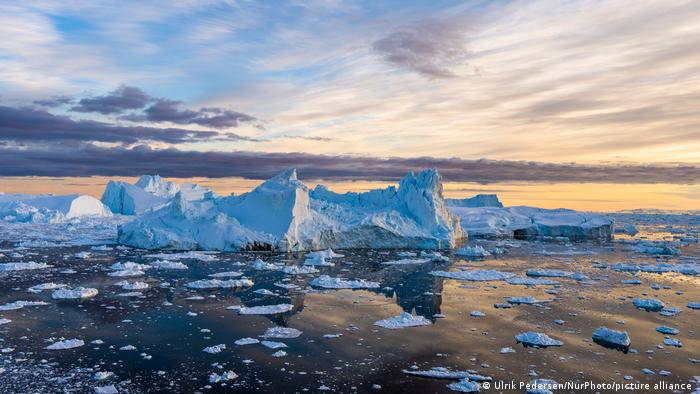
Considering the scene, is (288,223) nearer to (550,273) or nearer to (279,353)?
(550,273)

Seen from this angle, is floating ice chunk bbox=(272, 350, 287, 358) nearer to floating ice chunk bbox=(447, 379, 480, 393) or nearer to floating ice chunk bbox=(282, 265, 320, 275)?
floating ice chunk bbox=(447, 379, 480, 393)

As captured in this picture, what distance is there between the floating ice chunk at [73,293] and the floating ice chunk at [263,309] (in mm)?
3993

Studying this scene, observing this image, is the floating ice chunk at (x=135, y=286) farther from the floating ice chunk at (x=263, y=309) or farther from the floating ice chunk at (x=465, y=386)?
the floating ice chunk at (x=465, y=386)

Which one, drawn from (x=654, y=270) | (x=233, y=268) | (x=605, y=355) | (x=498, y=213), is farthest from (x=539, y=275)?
(x=498, y=213)

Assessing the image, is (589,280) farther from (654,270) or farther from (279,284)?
(279,284)

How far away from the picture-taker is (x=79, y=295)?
41.3 ft

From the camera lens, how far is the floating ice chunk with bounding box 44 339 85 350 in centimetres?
848

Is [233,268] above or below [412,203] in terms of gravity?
below

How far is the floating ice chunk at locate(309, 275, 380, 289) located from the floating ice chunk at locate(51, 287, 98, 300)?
6006 millimetres

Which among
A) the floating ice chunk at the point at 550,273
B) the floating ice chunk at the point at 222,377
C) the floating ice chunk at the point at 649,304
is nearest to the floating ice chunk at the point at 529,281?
the floating ice chunk at the point at 550,273

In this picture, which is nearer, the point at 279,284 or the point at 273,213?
the point at 279,284

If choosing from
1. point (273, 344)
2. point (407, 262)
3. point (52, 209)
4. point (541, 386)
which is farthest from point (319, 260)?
point (52, 209)

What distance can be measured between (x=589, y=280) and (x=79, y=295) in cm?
1536

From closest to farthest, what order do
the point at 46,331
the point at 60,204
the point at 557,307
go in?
the point at 46,331 < the point at 557,307 < the point at 60,204
